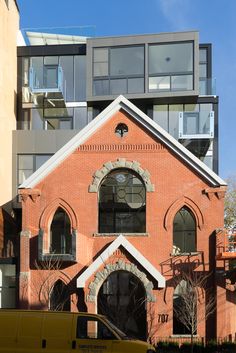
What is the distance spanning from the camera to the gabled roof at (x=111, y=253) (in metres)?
24.0

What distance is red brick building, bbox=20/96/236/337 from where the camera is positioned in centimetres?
2434

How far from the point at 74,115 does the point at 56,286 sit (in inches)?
514

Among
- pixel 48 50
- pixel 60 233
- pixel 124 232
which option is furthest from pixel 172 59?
pixel 60 233

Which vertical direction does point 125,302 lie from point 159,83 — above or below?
below

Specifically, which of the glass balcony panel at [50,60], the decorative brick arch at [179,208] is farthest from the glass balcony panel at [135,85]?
the decorative brick arch at [179,208]

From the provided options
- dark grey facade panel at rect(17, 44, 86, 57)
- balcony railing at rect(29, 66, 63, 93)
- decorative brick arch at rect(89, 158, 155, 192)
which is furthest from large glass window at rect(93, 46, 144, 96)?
decorative brick arch at rect(89, 158, 155, 192)

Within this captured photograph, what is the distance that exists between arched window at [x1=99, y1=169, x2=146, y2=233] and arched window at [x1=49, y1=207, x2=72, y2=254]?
1.72m

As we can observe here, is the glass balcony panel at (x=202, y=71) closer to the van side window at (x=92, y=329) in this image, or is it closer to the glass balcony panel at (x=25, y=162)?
the glass balcony panel at (x=25, y=162)

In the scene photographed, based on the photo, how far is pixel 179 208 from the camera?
25.7m

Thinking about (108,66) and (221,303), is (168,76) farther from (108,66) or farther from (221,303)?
(221,303)

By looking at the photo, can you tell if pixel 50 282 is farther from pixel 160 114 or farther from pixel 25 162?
pixel 160 114

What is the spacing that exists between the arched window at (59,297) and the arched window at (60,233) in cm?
170

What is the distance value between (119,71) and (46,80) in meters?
4.44

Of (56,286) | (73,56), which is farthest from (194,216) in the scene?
(73,56)
